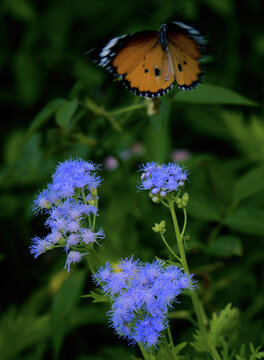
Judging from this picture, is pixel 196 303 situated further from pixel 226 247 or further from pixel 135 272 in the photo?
pixel 226 247

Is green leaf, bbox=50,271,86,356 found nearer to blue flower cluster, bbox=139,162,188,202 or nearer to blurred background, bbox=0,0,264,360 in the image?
blurred background, bbox=0,0,264,360

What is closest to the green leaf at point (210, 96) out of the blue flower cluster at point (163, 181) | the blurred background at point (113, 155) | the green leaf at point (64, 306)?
the blurred background at point (113, 155)

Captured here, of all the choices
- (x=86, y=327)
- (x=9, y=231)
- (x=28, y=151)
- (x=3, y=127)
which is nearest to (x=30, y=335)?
(x=86, y=327)

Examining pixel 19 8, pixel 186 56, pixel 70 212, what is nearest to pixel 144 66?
pixel 186 56

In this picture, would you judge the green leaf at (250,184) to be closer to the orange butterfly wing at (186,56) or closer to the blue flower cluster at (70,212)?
the orange butterfly wing at (186,56)

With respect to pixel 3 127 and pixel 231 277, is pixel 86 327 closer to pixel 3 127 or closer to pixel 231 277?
pixel 231 277

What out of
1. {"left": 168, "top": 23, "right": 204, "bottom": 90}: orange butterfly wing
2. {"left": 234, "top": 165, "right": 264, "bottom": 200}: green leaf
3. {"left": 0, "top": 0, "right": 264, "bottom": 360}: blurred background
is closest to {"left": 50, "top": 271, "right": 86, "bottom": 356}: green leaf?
{"left": 0, "top": 0, "right": 264, "bottom": 360}: blurred background
